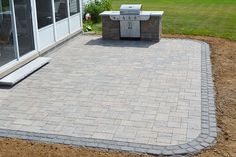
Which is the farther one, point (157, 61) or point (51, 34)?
point (51, 34)

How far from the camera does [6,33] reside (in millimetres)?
8180

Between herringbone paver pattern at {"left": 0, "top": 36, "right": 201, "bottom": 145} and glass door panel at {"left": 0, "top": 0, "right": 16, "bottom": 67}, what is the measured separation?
0.73 metres

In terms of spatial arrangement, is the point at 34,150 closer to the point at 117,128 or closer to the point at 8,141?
the point at 8,141

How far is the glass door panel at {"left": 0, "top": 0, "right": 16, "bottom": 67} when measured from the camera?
802cm

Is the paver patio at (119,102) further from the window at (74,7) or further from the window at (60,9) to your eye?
the window at (74,7)

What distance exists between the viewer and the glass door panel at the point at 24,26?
28.2 ft

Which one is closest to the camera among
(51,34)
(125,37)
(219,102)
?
(219,102)

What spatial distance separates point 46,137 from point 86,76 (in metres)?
3.07

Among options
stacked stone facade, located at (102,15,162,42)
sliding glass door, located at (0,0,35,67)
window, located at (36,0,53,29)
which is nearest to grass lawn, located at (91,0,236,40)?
stacked stone facade, located at (102,15,162,42)

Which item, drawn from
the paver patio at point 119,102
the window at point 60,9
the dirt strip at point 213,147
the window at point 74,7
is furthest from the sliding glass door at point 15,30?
the dirt strip at point 213,147

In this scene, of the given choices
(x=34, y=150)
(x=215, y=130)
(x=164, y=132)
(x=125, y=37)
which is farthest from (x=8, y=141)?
(x=125, y=37)

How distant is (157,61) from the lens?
962cm

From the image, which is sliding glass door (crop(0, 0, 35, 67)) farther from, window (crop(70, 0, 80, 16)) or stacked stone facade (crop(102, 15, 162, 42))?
stacked stone facade (crop(102, 15, 162, 42))

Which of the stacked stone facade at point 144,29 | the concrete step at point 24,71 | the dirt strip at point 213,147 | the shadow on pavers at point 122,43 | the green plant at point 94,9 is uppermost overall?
the green plant at point 94,9
